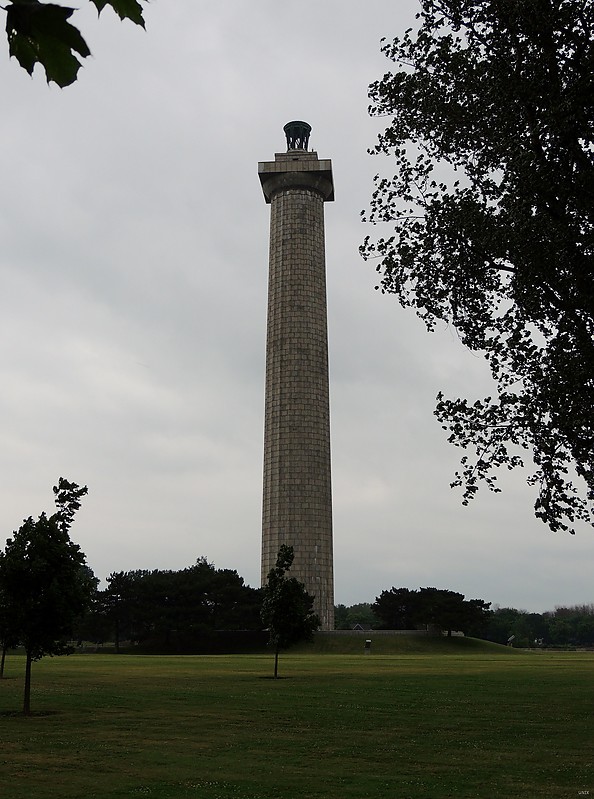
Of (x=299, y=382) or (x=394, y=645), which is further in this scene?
(x=299, y=382)

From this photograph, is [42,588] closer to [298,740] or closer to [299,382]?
[298,740]

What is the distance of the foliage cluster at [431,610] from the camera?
83625mm

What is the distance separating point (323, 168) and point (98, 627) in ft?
194

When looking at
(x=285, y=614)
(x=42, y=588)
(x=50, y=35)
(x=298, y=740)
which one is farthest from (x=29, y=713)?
(x=50, y=35)

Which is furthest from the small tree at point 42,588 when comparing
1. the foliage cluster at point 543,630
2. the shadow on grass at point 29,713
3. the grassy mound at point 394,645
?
the foliage cluster at point 543,630

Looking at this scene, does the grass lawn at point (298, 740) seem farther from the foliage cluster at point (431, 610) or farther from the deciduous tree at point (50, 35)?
the foliage cluster at point (431, 610)

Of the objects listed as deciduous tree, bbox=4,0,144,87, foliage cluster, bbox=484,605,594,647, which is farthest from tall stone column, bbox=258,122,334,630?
deciduous tree, bbox=4,0,144,87

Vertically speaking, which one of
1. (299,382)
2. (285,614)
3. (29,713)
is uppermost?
(299,382)

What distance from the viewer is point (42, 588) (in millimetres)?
24422

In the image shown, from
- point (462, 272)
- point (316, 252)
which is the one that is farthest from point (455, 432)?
point (316, 252)

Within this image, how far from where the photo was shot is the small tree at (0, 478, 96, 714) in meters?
24.0

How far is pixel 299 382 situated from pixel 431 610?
29.4m

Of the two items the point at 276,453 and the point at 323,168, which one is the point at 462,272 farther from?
the point at 323,168

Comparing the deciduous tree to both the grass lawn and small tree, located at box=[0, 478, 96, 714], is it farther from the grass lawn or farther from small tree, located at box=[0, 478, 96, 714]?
small tree, located at box=[0, 478, 96, 714]
